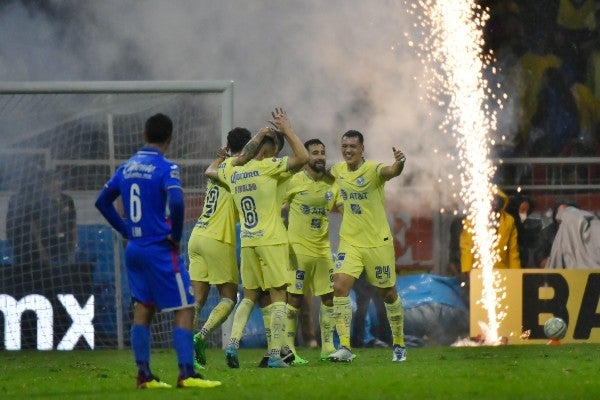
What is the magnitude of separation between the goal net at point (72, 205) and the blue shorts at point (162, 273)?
7.15 m

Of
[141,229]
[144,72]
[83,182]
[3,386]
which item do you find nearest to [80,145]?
[83,182]

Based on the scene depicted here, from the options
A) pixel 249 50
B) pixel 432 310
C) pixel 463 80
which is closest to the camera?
pixel 432 310

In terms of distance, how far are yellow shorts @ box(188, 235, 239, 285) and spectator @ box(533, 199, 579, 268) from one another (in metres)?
5.87

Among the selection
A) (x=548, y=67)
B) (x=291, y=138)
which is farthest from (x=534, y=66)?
(x=291, y=138)

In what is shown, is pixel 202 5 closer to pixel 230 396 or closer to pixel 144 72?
pixel 144 72

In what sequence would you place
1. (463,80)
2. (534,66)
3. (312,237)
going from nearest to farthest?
(312,237) < (463,80) < (534,66)

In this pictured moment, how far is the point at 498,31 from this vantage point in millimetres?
21344

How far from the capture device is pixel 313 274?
1380 cm

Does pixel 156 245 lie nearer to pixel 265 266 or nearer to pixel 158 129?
pixel 158 129

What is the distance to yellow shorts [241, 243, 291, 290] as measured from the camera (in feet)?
39.2

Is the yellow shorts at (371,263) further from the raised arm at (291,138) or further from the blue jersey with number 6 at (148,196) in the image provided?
the blue jersey with number 6 at (148,196)

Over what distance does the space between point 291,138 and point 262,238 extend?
103 cm

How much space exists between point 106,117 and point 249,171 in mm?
4845

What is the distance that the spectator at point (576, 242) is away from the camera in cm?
1730
